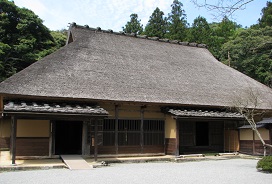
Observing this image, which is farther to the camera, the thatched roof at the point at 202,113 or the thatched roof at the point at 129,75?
the thatched roof at the point at 202,113

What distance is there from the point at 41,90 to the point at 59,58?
2832 millimetres

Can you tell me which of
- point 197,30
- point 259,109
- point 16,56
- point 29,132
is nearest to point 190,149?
point 259,109

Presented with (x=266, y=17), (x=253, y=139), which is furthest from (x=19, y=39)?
(x=266, y=17)

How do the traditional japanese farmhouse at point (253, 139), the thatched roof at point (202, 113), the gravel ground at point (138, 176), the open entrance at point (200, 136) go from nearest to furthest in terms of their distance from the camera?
the gravel ground at point (138, 176) → the thatched roof at point (202, 113) → the traditional japanese farmhouse at point (253, 139) → the open entrance at point (200, 136)

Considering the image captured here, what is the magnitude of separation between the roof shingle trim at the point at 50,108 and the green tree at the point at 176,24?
76.0 ft

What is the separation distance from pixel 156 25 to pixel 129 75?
21.8m

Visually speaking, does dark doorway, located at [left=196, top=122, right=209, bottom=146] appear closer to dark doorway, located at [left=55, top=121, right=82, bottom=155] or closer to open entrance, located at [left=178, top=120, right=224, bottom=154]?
open entrance, located at [left=178, top=120, right=224, bottom=154]

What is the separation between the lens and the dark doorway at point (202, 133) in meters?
16.6

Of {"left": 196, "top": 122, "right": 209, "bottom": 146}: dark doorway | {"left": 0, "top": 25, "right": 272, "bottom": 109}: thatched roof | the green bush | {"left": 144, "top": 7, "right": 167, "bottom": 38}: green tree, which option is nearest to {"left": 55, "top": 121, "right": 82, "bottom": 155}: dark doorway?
{"left": 0, "top": 25, "right": 272, "bottom": 109}: thatched roof

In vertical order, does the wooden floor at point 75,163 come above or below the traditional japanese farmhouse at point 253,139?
below

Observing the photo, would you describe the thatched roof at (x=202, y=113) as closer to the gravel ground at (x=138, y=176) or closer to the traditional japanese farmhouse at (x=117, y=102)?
the traditional japanese farmhouse at (x=117, y=102)

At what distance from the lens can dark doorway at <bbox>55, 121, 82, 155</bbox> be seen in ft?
46.4

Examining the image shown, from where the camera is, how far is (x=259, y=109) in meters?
16.2

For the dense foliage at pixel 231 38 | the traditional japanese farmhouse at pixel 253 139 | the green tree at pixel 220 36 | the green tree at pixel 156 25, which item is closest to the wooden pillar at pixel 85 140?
the traditional japanese farmhouse at pixel 253 139
